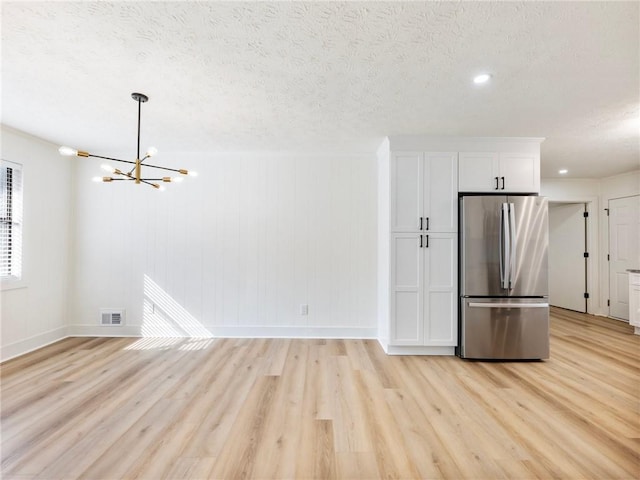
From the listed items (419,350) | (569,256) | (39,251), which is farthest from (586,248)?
(39,251)

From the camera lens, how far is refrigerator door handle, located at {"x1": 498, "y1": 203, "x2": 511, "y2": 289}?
323cm

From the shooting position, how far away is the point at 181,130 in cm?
335

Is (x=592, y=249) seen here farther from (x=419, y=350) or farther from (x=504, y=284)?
(x=419, y=350)

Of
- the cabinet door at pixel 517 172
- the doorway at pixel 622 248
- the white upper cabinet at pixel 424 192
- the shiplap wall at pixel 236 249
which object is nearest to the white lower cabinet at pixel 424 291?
the white upper cabinet at pixel 424 192

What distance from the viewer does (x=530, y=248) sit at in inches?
130

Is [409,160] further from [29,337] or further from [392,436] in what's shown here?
[29,337]

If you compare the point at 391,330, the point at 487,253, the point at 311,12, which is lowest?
the point at 391,330

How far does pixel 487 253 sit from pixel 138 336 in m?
4.71

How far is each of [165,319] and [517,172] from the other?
16.3 feet

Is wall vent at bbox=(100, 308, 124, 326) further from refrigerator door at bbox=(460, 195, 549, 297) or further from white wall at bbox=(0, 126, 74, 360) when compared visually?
refrigerator door at bbox=(460, 195, 549, 297)

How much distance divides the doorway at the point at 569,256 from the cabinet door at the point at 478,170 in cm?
362

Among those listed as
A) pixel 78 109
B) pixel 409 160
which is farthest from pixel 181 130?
pixel 409 160

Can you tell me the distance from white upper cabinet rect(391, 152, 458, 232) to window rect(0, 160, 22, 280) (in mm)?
4479

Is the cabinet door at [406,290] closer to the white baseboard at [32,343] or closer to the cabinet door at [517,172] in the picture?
the cabinet door at [517,172]
